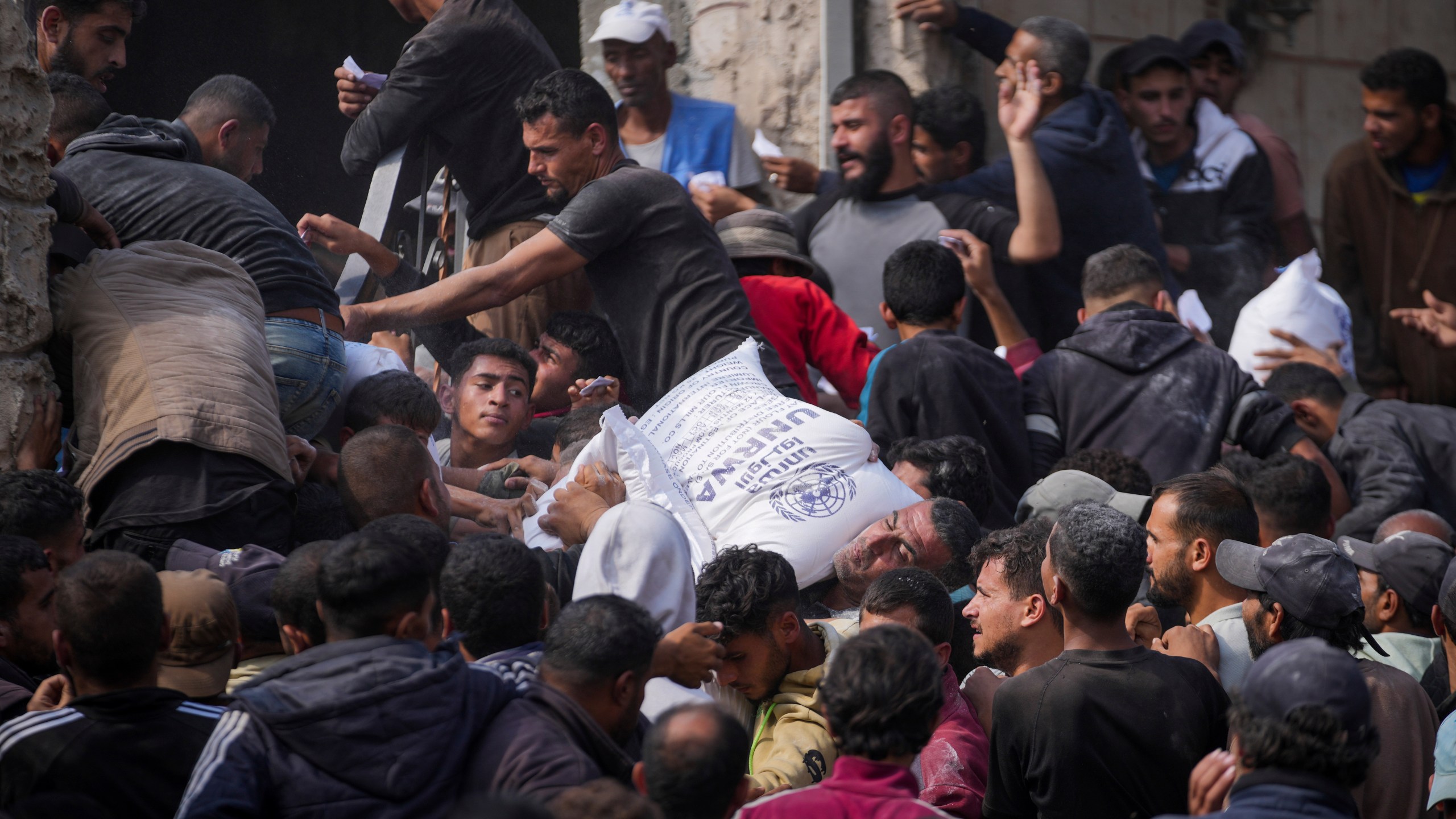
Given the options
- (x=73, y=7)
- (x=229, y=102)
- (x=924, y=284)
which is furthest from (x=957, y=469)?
(x=73, y=7)

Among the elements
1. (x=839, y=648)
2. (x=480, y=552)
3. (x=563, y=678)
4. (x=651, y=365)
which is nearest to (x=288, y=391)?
(x=651, y=365)

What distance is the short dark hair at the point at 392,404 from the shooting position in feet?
13.8

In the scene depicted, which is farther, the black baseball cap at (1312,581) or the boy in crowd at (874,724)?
the black baseball cap at (1312,581)

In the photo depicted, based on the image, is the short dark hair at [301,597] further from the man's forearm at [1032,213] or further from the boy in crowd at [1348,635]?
the man's forearm at [1032,213]

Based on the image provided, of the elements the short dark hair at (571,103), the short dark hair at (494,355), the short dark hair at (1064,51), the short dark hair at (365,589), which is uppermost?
the short dark hair at (571,103)

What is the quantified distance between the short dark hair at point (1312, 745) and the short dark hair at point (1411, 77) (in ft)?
16.4

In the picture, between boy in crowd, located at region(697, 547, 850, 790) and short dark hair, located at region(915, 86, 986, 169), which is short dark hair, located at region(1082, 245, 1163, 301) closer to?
short dark hair, located at region(915, 86, 986, 169)

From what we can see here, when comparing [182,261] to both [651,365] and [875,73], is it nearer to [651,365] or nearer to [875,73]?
[651,365]

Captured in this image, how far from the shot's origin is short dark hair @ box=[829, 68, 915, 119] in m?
5.87

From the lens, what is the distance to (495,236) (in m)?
5.59

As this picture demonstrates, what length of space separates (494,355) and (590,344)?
0.42 meters

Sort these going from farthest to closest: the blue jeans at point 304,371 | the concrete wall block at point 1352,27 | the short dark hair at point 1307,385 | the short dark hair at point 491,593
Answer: the concrete wall block at point 1352,27 → the short dark hair at point 1307,385 → the blue jeans at point 304,371 → the short dark hair at point 491,593

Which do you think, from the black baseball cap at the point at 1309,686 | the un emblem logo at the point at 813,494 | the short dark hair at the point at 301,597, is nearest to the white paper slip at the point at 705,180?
the un emblem logo at the point at 813,494

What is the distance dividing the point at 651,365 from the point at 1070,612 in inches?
85.0
